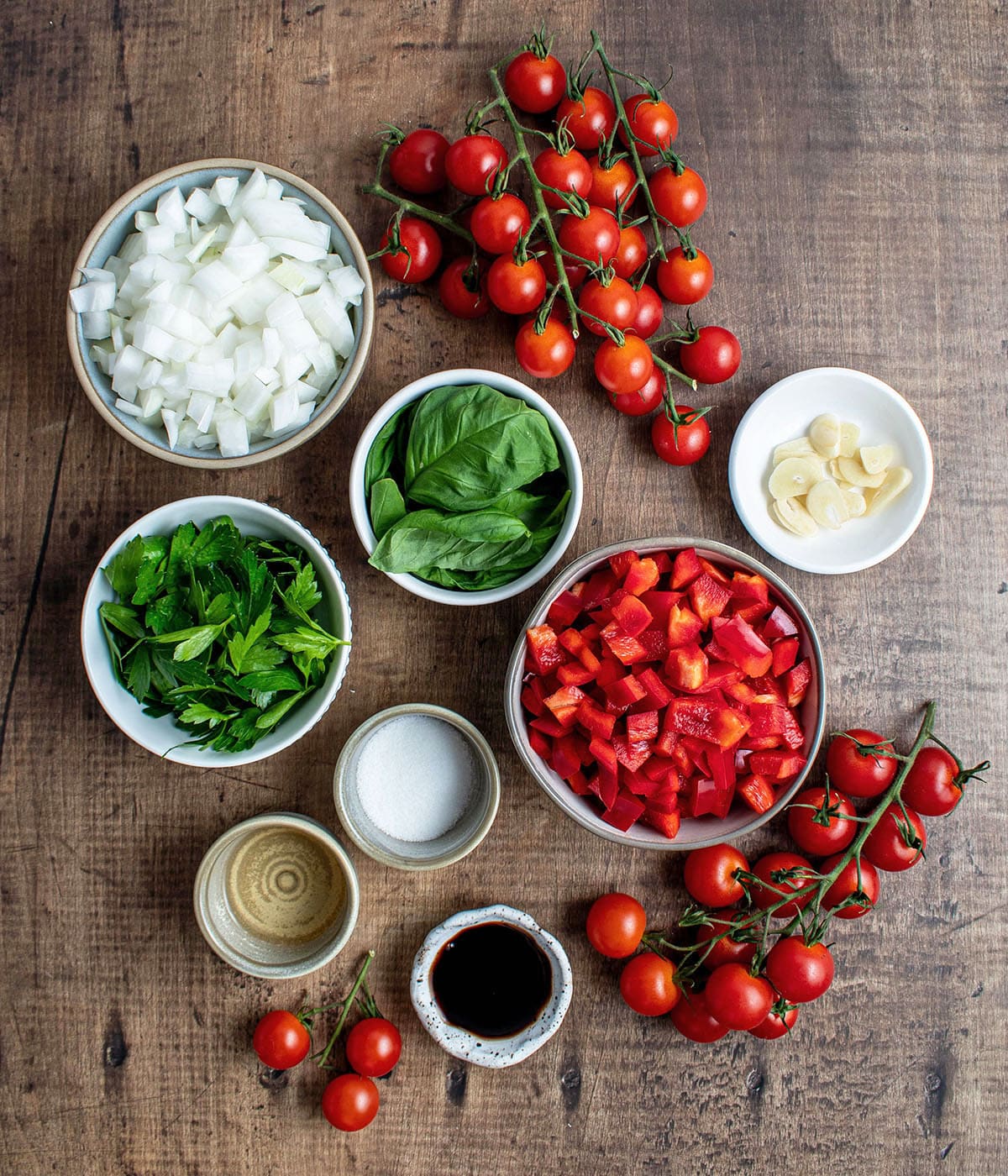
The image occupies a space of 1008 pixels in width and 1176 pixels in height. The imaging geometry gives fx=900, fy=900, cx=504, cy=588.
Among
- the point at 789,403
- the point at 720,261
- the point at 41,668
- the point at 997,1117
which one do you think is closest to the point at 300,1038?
the point at 41,668

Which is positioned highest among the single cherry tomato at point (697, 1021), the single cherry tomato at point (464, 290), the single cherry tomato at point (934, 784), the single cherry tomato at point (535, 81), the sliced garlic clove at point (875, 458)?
the single cherry tomato at point (535, 81)

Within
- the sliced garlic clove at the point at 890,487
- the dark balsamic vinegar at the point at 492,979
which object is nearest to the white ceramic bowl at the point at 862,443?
the sliced garlic clove at the point at 890,487

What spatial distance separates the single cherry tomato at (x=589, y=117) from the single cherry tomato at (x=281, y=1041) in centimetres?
164

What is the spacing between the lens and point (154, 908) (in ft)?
5.49

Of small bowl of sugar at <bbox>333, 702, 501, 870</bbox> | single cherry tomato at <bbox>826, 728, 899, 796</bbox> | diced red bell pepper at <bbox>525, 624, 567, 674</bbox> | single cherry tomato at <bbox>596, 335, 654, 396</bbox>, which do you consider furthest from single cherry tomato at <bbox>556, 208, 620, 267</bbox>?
single cherry tomato at <bbox>826, 728, 899, 796</bbox>

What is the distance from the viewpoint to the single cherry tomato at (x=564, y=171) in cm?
151

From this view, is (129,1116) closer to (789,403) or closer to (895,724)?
(895,724)

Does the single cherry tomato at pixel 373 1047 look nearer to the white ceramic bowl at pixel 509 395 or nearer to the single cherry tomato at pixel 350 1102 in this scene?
the single cherry tomato at pixel 350 1102

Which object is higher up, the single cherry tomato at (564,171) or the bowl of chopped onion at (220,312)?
the single cherry tomato at (564,171)

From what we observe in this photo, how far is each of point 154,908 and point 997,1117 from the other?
163cm

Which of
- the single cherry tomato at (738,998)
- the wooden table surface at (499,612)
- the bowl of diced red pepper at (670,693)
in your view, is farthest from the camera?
the wooden table surface at (499,612)

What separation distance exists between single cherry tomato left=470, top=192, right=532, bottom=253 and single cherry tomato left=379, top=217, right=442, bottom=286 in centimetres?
9

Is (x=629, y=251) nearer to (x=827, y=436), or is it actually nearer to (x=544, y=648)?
(x=827, y=436)

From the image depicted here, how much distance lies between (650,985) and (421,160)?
1518 mm
